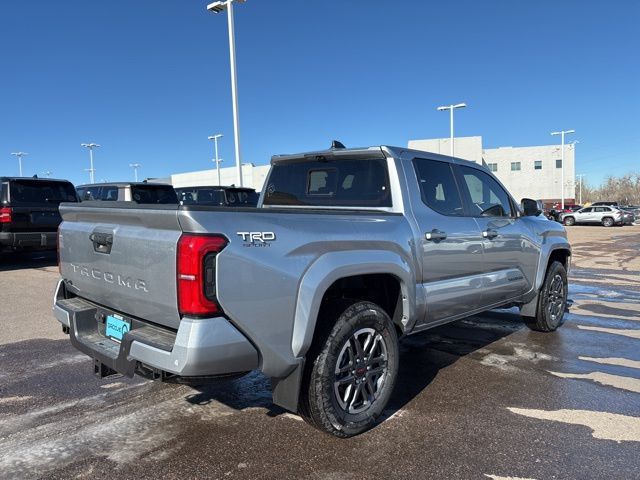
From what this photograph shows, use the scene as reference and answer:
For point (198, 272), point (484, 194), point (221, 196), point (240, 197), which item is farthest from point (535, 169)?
point (198, 272)

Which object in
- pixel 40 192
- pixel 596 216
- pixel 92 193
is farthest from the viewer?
pixel 596 216

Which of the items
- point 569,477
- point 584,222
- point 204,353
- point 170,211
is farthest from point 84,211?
point 584,222

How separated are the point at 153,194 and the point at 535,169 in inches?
2480

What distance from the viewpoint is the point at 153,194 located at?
1281cm

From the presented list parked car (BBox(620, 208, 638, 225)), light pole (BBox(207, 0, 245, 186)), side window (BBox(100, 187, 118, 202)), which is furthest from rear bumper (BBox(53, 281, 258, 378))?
parked car (BBox(620, 208, 638, 225))

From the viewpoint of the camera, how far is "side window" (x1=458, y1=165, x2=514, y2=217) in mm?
4648

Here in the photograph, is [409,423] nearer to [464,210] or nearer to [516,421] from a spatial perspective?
[516,421]

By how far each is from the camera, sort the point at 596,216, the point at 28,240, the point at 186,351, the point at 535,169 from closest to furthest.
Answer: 1. the point at 186,351
2. the point at 28,240
3. the point at 596,216
4. the point at 535,169

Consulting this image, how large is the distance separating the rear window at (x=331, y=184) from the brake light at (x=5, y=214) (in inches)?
310

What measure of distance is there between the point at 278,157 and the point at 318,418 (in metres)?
2.59

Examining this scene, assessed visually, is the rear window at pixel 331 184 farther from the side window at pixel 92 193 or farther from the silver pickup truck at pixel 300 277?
the side window at pixel 92 193

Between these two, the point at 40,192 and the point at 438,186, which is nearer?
the point at 438,186

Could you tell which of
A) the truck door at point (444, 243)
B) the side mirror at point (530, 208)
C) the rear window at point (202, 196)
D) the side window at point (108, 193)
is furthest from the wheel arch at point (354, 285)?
the side window at point (108, 193)

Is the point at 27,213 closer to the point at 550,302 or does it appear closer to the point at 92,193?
the point at 92,193
